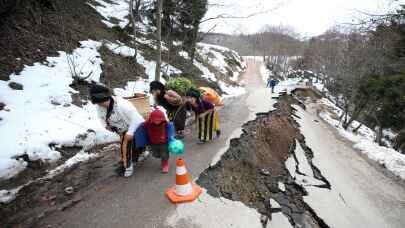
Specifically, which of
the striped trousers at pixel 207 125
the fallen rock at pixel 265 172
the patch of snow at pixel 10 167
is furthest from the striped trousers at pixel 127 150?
the fallen rock at pixel 265 172

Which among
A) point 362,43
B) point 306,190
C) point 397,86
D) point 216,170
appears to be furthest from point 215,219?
point 362,43

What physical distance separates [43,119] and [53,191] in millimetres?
2194

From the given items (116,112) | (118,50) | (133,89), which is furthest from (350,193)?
(118,50)

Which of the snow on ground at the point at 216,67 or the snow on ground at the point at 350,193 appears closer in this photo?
the snow on ground at the point at 350,193

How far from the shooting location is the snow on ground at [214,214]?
2.65 metres

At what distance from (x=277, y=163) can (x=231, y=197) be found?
10.5 ft

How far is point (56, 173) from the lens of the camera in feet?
11.8

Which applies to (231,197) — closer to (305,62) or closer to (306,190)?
(306,190)

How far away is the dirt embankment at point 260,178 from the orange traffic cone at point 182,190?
0.39 meters

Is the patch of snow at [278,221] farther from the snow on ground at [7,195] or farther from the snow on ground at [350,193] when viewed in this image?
the snow on ground at [7,195]

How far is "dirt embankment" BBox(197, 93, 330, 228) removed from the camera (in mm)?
3639

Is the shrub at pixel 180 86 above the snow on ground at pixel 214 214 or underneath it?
above

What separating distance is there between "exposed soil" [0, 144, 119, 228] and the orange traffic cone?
1191 millimetres

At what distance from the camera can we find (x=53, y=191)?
10.4ft
